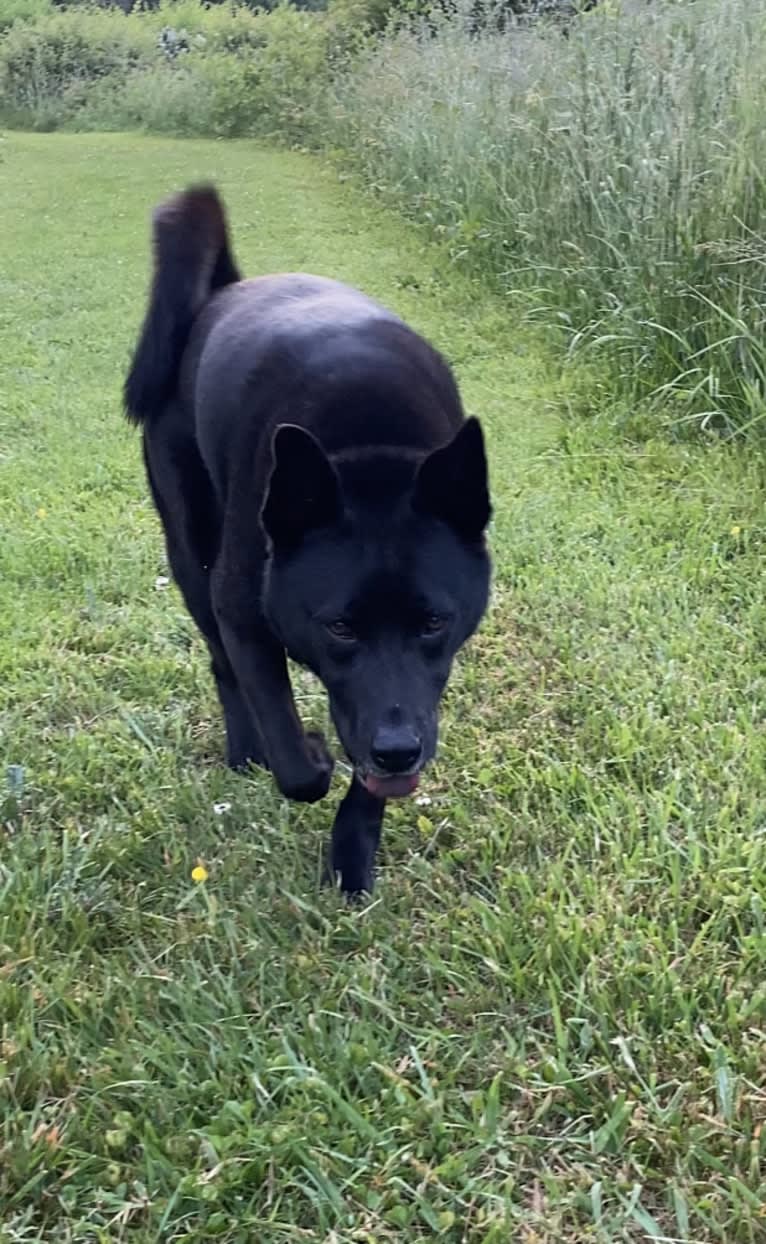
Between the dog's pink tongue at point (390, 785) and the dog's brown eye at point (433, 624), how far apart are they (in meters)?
0.25

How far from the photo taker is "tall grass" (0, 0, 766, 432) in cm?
432

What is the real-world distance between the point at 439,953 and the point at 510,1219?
1.85 ft

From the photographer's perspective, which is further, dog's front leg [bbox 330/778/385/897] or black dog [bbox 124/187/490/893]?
dog's front leg [bbox 330/778/385/897]

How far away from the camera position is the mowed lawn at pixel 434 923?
168 cm

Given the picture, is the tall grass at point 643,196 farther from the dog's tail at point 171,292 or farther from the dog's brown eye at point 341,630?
the dog's brown eye at point 341,630

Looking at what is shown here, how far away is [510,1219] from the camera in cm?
162

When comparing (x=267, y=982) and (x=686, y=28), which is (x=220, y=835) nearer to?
(x=267, y=982)

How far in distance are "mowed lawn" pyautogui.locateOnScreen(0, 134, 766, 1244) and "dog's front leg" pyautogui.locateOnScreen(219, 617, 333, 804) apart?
7.7 inches

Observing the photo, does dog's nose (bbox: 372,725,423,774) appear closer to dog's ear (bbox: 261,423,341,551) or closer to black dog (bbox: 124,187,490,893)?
black dog (bbox: 124,187,490,893)

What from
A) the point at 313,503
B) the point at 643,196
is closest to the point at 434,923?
the point at 313,503

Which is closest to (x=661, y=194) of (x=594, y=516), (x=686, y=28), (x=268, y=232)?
(x=686, y=28)

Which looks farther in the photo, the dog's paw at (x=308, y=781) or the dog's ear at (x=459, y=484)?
the dog's paw at (x=308, y=781)

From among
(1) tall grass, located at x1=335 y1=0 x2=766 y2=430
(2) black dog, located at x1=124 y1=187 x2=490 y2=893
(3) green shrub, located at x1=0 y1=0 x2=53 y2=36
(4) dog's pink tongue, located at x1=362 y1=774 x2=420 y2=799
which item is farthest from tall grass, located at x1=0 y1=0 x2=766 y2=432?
(3) green shrub, located at x1=0 y1=0 x2=53 y2=36

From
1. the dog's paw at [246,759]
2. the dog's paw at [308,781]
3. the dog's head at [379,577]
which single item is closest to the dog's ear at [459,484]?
the dog's head at [379,577]
